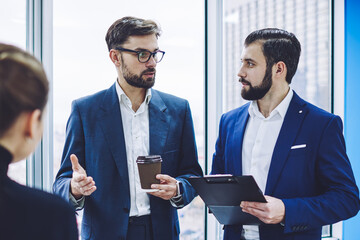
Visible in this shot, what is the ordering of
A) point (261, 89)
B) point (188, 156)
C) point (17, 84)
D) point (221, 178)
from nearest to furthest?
point (17, 84)
point (221, 178)
point (261, 89)
point (188, 156)

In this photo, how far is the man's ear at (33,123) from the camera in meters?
0.82

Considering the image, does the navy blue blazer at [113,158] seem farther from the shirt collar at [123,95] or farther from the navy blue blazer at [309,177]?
the navy blue blazer at [309,177]

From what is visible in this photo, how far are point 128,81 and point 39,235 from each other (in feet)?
4.18

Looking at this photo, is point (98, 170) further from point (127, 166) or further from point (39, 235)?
point (39, 235)

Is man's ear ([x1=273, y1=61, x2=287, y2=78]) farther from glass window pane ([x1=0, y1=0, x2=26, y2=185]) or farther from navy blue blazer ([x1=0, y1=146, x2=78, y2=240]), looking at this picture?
glass window pane ([x1=0, y1=0, x2=26, y2=185])

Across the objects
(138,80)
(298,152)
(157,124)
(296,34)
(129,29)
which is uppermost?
(296,34)

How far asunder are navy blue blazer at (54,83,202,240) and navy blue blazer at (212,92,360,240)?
38cm

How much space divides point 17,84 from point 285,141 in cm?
131

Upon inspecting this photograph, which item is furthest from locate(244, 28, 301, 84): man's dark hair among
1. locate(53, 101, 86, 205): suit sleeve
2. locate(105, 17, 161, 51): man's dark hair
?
locate(53, 101, 86, 205): suit sleeve

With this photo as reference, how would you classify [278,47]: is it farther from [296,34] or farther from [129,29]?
[296,34]

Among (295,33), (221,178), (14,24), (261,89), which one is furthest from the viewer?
(295,33)

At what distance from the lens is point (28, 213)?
2.61ft

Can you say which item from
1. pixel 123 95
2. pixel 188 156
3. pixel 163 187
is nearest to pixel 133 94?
pixel 123 95

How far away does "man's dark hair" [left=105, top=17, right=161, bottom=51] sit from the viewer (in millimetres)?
1995
